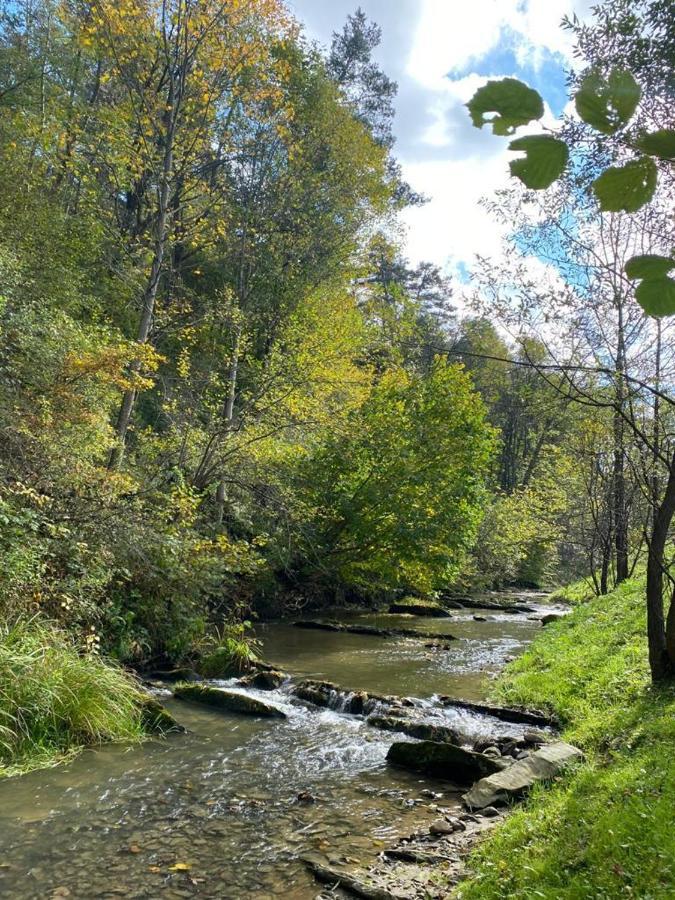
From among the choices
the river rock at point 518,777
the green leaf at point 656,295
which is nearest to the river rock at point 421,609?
the river rock at point 518,777

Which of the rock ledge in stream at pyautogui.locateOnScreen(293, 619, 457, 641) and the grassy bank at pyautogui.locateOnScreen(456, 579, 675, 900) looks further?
the rock ledge in stream at pyautogui.locateOnScreen(293, 619, 457, 641)

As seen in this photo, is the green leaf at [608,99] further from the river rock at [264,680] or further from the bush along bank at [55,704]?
the river rock at [264,680]

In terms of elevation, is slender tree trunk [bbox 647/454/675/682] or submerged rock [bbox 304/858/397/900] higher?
slender tree trunk [bbox 647/454/675/682]

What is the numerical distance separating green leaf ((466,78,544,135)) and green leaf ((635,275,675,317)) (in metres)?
0.25

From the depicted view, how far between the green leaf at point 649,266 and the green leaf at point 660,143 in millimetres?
114

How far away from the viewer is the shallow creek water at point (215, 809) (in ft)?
14.5

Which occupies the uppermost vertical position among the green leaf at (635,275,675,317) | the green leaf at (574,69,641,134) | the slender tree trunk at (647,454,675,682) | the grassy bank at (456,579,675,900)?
the green leaf at (574,69,641,134)

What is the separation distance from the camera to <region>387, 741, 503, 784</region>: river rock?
656 centimetres

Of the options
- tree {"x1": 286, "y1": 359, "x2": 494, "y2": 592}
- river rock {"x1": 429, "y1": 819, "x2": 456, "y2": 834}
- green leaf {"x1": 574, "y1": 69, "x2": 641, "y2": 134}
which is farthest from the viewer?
tree {"x1": 286, "y1": 359, "x2": 494, "y2": 592}

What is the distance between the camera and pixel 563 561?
39375 mm

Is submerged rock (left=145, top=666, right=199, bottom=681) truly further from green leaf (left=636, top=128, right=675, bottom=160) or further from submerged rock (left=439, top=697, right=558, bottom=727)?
green leaf (left=636, top=128, right=675, bottom=160)

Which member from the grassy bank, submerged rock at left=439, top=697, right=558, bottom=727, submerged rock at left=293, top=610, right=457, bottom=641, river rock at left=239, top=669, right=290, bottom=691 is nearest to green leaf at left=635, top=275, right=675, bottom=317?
the grassy bank

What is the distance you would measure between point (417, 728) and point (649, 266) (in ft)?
26.6

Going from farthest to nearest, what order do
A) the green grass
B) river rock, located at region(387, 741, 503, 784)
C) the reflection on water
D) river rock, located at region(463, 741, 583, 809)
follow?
the reflection on water
river rock, located at region(387, 741, 503, 784)
the green grass
river rock, located at region(463, 741, 583, 809)
